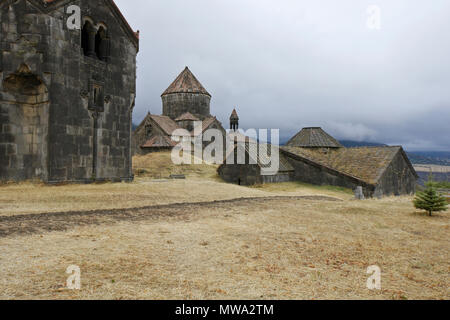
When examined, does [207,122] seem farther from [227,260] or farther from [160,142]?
[227,260]

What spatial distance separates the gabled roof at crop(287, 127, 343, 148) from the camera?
33188 mm

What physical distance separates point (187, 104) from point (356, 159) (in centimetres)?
3062

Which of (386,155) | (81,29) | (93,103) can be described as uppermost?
(81,29)

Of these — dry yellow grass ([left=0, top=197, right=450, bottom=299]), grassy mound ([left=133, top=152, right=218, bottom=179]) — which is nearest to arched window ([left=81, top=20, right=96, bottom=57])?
dry yellow grass ([left=0, top=197, right=450, bottom=299])

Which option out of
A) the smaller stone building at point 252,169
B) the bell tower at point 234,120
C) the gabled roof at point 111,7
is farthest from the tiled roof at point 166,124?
the gabled roof at point 111,7

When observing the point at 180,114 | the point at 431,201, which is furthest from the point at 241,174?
the point at 180,114

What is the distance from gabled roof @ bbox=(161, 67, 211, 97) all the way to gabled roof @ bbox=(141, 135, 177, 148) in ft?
34.6

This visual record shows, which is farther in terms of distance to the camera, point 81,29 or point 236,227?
point 81,29
